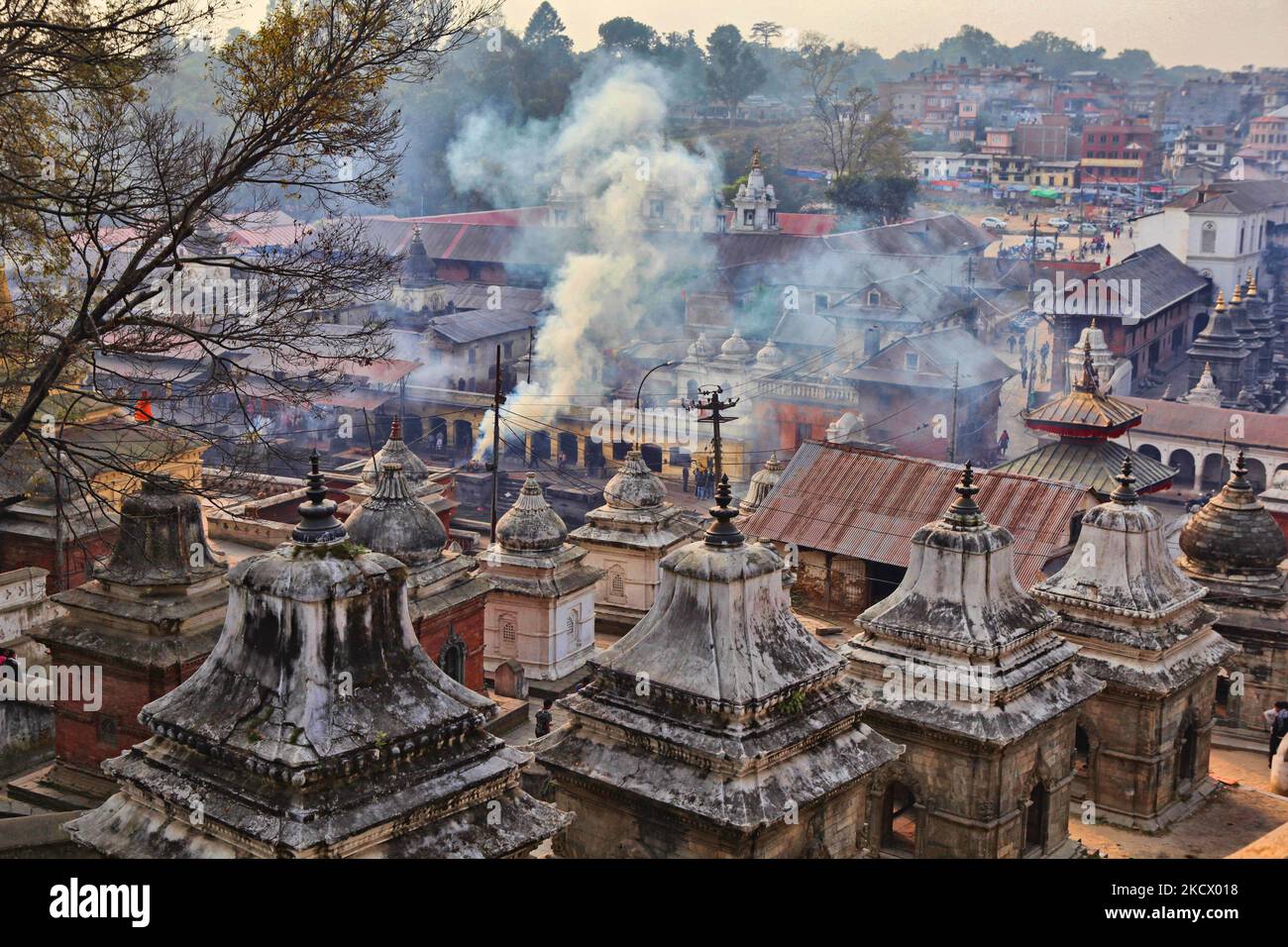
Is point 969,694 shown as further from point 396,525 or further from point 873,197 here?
point 873,197

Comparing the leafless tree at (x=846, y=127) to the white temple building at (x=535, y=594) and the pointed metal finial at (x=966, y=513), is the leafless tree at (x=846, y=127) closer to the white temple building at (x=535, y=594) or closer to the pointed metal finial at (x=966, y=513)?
the white temple building at (x=535, y=594)

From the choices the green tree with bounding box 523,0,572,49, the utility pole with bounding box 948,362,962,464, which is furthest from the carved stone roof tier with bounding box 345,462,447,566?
the green tree with bounding box 523,0,572,49

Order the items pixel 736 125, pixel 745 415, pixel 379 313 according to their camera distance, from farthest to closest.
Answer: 1. pixel 736 125
2. pixel 379 313
3. pixel 745 415

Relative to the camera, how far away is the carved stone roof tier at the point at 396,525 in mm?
23266

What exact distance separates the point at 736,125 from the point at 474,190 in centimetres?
2837

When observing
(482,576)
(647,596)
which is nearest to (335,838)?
(482,576)

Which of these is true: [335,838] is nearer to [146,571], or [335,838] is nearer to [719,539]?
[719,539]

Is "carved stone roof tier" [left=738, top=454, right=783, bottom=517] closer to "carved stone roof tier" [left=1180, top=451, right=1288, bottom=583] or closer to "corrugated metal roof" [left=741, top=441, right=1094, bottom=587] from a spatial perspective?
"corrugated metal roof" [left=741, top=441, right=1094, bottom=587]

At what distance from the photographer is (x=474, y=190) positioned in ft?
367

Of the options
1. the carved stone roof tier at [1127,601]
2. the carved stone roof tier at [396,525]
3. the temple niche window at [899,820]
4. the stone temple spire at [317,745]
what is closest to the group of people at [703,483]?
the carved stone roof tier at [396,525]

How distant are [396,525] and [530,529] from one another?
14.3 ft

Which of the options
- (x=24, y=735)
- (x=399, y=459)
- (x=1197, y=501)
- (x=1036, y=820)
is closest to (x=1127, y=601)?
(x=1036, y=820)

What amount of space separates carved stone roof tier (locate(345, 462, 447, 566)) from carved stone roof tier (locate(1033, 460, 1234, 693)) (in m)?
9.47

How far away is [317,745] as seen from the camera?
34.1 ft
